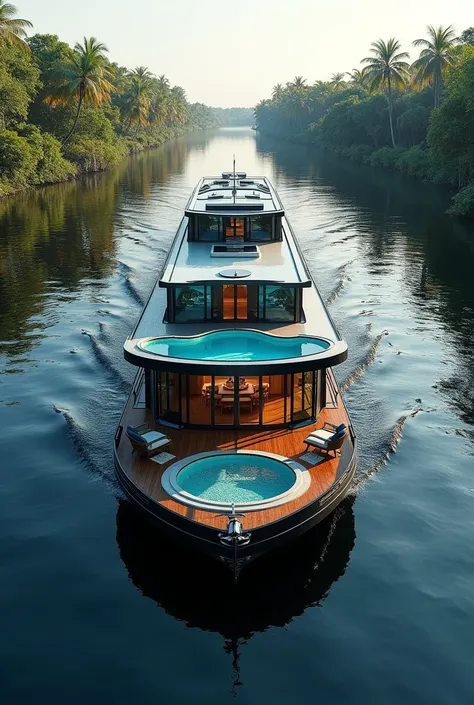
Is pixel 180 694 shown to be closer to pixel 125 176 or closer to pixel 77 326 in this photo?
pixel 77 326

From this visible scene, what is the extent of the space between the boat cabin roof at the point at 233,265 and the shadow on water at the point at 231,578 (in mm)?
8770

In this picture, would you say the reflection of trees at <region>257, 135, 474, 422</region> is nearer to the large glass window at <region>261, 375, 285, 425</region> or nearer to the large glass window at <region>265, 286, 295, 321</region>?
the large glass window at <region>265, 286, 295, 321</region>

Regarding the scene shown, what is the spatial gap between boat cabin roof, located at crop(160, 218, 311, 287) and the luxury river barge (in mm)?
81

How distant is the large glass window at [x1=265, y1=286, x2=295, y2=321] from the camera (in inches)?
944

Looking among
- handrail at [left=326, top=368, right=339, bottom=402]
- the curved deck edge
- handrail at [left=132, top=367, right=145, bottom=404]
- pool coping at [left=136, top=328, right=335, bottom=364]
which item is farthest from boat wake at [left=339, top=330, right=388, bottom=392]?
the curved deck edge

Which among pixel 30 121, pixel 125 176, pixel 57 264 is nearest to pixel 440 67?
pixel 125 176

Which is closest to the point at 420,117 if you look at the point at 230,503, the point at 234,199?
the point at 234,199

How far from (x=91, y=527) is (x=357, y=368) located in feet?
48.4

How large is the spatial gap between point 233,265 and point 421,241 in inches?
1356

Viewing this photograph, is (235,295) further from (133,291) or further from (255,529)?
(133,291)

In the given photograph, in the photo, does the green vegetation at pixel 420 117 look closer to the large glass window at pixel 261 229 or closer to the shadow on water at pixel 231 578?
the large glass window at pixel 261 229

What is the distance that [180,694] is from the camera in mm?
13422

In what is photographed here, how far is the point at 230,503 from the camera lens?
16.8 metres

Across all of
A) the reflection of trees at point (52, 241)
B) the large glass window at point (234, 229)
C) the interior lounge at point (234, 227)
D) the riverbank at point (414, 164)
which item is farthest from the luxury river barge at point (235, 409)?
→ the riverbank at point (414, 164)
